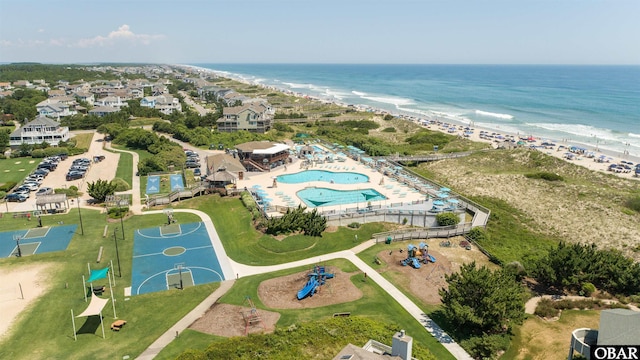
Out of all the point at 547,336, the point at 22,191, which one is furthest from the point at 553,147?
the point at 22,191

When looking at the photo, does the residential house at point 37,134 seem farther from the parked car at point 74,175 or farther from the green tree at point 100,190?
the green tree at point 100,190

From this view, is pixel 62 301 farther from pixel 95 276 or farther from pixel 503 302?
pixel 503 302

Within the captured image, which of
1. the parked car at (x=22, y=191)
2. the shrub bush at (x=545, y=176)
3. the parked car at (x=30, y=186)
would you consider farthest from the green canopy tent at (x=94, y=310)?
the shrub bush at (x=545, y=176)

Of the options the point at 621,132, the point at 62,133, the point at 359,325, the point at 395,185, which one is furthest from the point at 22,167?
the point at 621,132

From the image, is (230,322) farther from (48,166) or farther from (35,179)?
(48,166)

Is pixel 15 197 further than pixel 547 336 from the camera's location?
Yes

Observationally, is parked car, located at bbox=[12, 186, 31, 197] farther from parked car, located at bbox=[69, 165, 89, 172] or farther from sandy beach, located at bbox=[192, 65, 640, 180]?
sandy beach, located at bbox=[192, 65, 640, 180]

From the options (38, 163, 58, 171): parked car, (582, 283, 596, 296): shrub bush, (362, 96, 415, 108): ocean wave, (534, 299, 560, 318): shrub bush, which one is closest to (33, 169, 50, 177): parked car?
(38, 163, 58, 171): parked car
